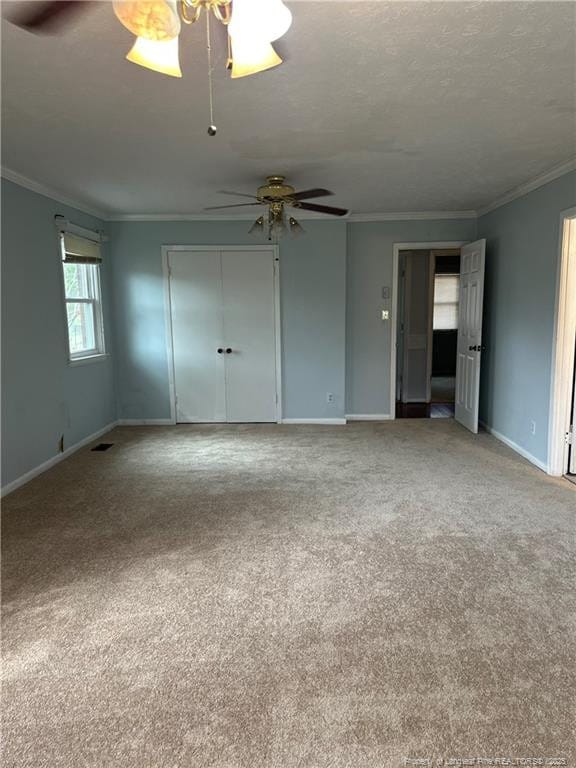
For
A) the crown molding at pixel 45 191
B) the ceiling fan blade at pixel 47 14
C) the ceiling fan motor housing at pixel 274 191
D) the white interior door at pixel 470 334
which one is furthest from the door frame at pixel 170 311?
the ceiling fan blade at pixel 47 14

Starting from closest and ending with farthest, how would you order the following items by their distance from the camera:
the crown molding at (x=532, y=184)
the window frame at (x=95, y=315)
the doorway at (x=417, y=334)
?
the crown molding at (x=532, y=184) < the window frame at (x=95, y=315) < the doorway at (x=417, y=334)

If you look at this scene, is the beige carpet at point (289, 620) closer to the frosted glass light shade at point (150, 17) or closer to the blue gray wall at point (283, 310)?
the blue gray wall at point (283, 310)

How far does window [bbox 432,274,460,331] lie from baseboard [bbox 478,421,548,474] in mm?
4193

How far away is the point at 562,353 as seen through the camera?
3.65m

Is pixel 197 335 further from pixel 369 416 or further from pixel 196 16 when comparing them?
pixel 196 16

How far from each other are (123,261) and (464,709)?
519 centimetres

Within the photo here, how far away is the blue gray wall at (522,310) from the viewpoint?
3777mm

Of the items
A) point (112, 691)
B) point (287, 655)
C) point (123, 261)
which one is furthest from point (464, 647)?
point (123, 261)

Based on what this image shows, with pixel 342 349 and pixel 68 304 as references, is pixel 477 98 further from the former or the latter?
pixel 68 304

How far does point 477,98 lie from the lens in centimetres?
235

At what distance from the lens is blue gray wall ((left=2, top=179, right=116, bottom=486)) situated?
3545 millimetres

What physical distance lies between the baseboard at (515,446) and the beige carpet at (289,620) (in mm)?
268

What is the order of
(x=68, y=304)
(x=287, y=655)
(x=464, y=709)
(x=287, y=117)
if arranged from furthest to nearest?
(x=68, y=304)
(x=287, y=117)
(x=287, y=655)
(x=464, y=709)

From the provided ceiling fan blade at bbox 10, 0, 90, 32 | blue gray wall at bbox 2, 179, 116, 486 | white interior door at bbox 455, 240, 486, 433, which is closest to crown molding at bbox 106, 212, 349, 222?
blue gray wall at bbox 2, 179, 116, 486
